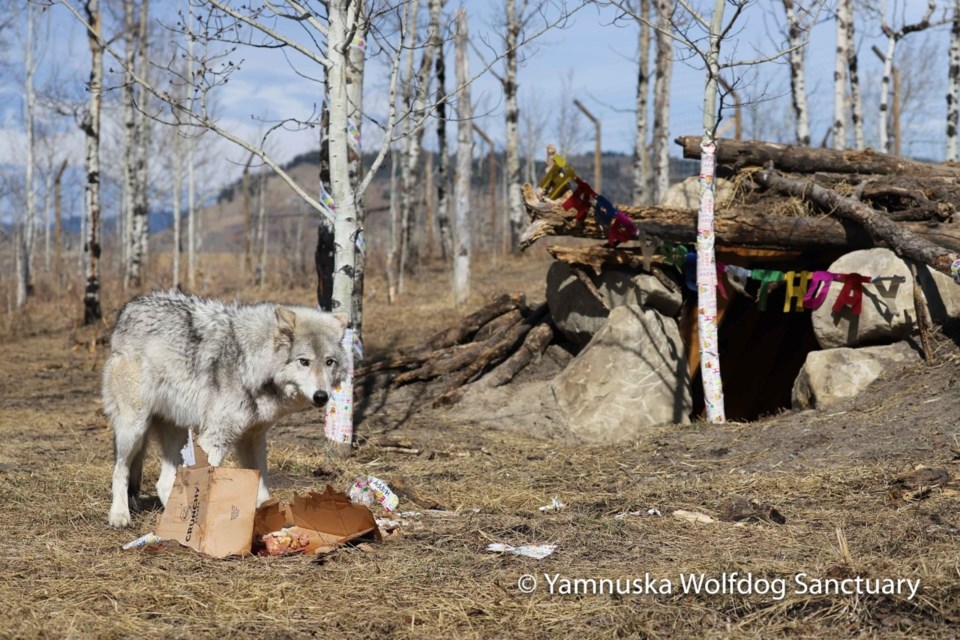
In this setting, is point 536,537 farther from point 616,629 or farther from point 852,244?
point 852,244

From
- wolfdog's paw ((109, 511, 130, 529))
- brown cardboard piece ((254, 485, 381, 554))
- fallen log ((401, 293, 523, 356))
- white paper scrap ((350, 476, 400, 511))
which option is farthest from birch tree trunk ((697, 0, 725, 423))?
wolfdog's paw ((109, 511, 130, 529))

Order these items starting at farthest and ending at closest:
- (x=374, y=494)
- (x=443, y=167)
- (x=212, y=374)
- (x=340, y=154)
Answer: (x=443, y=167) → (x=340, y=154) → (x=374, y=494) → (x=212, y=374)

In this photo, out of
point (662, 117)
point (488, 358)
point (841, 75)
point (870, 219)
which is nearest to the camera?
point (870, 219)

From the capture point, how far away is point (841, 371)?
9.50 m

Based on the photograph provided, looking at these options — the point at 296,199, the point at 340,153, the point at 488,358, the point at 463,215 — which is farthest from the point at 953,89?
the point at 296,199

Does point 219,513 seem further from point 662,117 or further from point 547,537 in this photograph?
point 662,117

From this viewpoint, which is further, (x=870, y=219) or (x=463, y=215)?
(x=463, y=215)

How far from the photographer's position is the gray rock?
9633 mm

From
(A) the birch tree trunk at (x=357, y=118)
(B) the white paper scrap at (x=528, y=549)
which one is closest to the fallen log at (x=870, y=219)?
(A) the birch tree trunk at (x=357, y=118)

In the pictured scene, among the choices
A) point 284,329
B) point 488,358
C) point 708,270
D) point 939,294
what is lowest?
point 488,358

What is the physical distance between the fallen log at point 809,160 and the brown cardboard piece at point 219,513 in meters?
8.38

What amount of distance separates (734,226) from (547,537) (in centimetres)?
608

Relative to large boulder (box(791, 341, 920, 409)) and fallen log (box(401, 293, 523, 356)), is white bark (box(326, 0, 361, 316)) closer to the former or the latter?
fallen log (box(401, 293, 523, 356))

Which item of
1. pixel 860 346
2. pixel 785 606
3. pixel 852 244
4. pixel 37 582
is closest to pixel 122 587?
pixel 37 582
